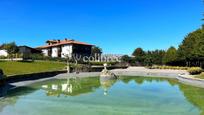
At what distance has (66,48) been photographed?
94.1 meters

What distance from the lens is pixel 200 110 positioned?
17.7 metres

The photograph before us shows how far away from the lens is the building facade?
304ft

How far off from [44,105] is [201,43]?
30.0m

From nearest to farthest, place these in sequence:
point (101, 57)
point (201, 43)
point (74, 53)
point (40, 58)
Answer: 1. point (201, 43)
2. point (40, 58)
3. point (74, 53)
4. point (101, 57)

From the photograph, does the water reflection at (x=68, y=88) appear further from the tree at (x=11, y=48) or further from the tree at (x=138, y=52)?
the tree at (x=138, y=52)

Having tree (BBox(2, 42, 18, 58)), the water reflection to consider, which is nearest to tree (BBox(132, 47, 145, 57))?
tree (BBox(2, 42, 18, 58))

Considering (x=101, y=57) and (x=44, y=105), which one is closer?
(x=44, y=105)

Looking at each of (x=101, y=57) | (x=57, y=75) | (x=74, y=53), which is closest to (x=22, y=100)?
(x=57, y=75)

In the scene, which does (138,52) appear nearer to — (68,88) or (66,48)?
(66,48)

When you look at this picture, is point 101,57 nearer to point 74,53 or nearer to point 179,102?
point 74,53

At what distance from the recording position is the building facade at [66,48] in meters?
92.6

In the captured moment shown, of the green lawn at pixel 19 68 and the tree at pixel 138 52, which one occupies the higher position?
the tree at pixel 138 52

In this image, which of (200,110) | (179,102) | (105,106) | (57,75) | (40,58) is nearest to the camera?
(200,110)

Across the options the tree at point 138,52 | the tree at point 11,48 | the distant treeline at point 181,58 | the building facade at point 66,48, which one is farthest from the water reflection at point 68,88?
the tree at point 138,52
